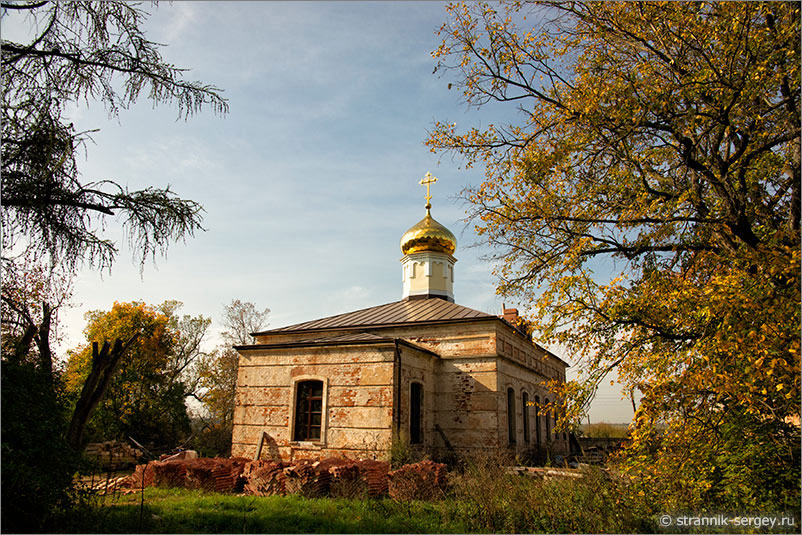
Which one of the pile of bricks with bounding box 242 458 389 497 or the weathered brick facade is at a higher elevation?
the weathered brick facade

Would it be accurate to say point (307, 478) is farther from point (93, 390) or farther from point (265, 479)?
point (93, 390)

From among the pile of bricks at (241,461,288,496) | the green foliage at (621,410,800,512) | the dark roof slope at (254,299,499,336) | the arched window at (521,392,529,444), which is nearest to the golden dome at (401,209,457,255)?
the dark roof slope at (254,299,499,336)

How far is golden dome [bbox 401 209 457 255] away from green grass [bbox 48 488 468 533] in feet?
42.9

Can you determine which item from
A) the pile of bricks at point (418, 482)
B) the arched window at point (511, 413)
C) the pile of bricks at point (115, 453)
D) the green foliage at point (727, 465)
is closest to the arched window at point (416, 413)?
the arched window at point (511, 413)

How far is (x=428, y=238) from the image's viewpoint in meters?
21.7

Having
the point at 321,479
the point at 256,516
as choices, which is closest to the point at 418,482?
the point at 321,479

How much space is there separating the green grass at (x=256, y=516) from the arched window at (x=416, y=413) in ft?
16.1

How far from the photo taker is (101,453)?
17.2m

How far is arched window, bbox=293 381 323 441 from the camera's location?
14.4 meters

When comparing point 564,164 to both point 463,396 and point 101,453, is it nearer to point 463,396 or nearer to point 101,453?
point 463,396

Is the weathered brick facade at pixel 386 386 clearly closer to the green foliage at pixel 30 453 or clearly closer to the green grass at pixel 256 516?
the green grass at pixel 256 516

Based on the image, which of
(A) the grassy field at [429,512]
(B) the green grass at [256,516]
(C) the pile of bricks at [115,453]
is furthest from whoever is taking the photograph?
(C) the pile of bricks at [115,453]

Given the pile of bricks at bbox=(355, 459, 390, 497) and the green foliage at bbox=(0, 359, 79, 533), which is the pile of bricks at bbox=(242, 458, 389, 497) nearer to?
the pile of bricks at bbox=(355, 459, 390, 497)

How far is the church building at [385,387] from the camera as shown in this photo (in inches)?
540
